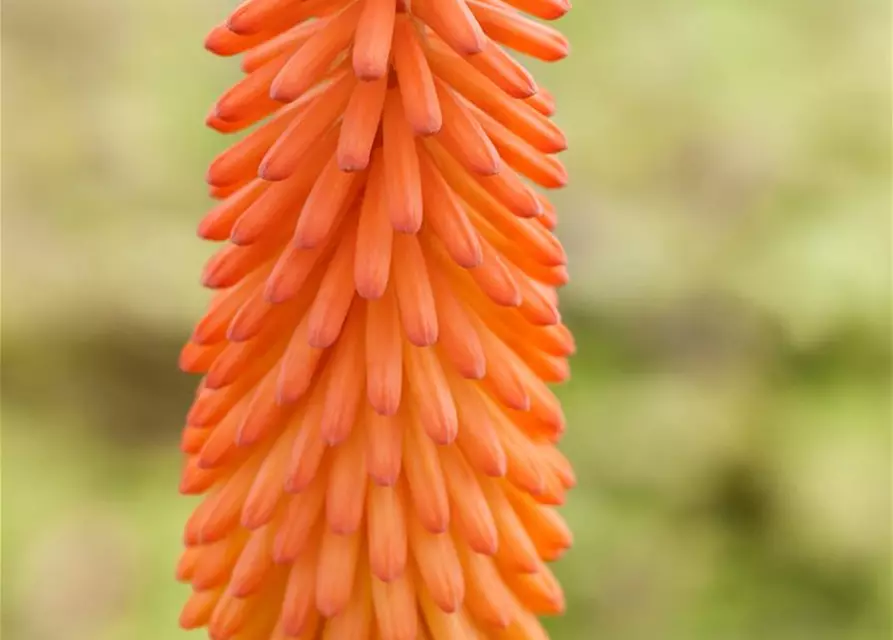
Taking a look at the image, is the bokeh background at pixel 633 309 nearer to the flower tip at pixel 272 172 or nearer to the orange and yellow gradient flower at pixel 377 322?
the orange and yellow gradient flower at pixel 377 322

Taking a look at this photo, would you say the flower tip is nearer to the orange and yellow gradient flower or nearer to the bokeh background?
the orange and yellow gradient flower

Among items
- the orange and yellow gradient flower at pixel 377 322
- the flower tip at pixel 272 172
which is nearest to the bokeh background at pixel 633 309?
the orange and yellow gradient flower at pixel 377 322

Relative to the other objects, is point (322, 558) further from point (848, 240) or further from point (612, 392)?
point (848, 240)

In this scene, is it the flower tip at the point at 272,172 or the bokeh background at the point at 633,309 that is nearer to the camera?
the flower tip at the point at 272,172

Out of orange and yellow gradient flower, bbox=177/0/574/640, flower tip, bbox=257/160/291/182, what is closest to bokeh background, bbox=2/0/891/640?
orange and yellow gradient flower, bbox=177/0/574/640

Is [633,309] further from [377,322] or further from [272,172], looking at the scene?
[272,172]

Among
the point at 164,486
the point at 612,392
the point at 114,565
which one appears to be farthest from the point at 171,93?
the point at 612,392

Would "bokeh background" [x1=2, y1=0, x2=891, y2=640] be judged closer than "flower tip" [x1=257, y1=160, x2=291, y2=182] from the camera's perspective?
No
